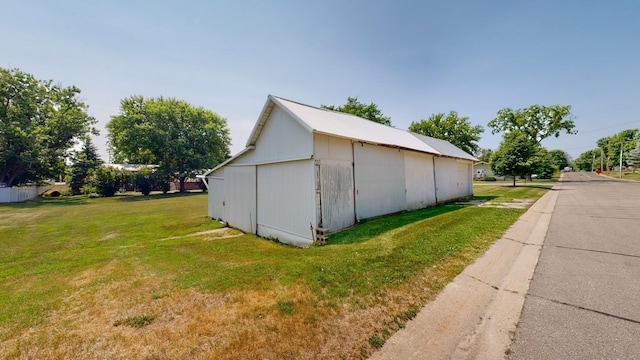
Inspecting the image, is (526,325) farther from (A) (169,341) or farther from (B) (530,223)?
(B) (530,223)

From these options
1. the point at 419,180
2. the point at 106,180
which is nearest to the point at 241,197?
the point at 419,180

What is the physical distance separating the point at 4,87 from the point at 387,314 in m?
43.1

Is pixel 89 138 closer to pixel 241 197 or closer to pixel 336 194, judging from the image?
pixel 241 197

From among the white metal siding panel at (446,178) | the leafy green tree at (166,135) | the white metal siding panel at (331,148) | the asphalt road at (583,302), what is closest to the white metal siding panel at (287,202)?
the white metal siding panel at (331,148)

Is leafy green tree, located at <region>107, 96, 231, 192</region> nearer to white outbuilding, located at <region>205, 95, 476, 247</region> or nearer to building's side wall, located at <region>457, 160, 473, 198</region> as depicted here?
white outbuilding, located at <region>205, 95, 476, 247</region>

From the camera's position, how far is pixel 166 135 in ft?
111

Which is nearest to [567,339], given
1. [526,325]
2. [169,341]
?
[526,325]

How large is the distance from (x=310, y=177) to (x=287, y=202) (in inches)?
64.7

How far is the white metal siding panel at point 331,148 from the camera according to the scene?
25.8ft

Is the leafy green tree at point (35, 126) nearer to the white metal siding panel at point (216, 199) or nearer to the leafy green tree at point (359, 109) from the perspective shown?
the white metal siding panel at point (216, 199)

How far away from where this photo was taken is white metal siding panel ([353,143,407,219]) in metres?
9.31

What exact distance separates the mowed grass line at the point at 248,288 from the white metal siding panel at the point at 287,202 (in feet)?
2.88

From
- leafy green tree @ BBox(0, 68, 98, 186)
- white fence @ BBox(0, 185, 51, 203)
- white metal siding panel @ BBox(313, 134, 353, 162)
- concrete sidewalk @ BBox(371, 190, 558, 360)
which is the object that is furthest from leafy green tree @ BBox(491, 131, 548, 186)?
white fence @ BBox(0, 185, 51, 203)

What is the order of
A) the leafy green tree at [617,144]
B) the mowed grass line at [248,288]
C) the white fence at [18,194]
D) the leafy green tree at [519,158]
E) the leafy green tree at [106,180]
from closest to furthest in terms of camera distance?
the mowed grass line at [248,288] < the white fence at [18,194] < the leafy green tree at [519,158] < the leafy green tree at [106,180] < the leafy green tree at [617,144]
